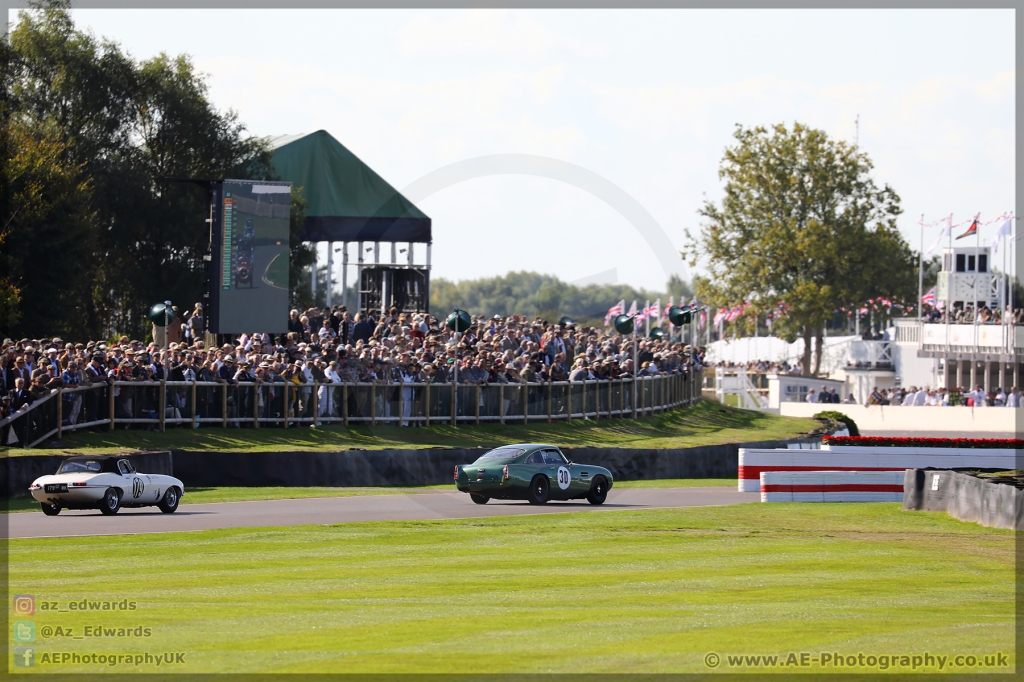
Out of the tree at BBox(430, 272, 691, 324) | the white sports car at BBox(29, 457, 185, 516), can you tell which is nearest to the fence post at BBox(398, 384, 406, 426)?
the white sports car at BBox(29, 457, 185, 516)

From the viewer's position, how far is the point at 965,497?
22.2m

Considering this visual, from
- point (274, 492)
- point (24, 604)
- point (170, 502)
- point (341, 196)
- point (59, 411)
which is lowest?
point (274, 492)

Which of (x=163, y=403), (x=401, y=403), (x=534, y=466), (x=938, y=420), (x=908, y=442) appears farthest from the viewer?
(x=938, y=420)

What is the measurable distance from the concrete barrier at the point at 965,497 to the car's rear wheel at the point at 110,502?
45.1 feet

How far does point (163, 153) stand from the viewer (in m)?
57.0

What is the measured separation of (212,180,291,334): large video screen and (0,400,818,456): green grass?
448 centimetres

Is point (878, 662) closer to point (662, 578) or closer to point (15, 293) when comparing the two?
point (662, 578)

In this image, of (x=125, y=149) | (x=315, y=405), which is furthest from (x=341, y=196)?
(x=315, y=405)

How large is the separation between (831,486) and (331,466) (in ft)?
34.5

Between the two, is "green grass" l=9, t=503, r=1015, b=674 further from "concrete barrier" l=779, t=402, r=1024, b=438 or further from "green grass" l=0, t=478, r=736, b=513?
"concrete barrier" l=779, t=402, r=1024, b=438

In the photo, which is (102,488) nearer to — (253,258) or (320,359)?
(320,359)

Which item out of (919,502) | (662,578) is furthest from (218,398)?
(662,578)

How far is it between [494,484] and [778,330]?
70048 millimetres

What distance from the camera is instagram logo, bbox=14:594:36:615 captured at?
12281 mm
